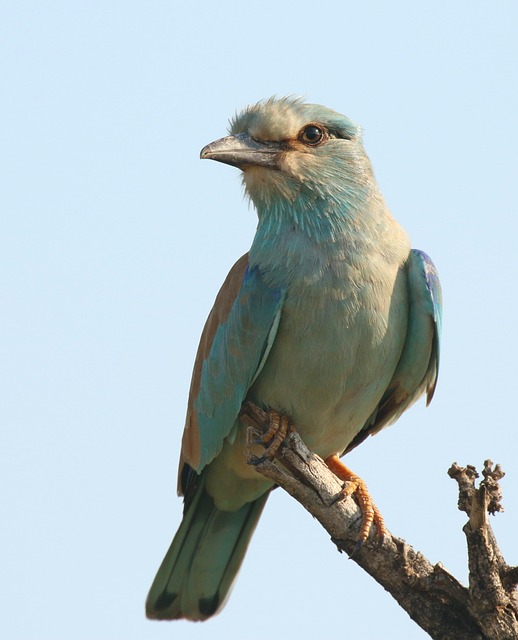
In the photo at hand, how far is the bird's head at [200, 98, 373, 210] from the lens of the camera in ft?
24.8

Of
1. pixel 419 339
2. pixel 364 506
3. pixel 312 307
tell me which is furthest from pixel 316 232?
pixel 364 506

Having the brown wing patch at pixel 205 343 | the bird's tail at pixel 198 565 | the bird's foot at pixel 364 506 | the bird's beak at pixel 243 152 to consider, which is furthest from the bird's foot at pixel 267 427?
the bird's beak at pixel 243 152

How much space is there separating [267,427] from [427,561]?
60.4 inches

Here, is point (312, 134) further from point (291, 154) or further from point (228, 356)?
point (228, 356)

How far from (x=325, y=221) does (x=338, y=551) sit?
235 centimetres

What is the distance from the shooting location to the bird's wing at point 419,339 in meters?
7.51

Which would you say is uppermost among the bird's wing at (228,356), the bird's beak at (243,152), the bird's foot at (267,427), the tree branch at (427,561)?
the bird's beak at (243,152)

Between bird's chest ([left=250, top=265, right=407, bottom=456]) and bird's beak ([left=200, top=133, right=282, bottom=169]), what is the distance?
3.25 feet

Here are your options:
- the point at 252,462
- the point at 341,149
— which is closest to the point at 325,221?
the point at 341,149

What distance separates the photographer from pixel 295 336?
727 centimetres

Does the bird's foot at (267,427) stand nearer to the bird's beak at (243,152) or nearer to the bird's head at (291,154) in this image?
the bird's head at (291,154)

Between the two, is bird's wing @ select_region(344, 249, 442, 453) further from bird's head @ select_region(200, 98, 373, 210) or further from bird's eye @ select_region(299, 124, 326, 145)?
bird's eye @ select_region(299, 124, 326, 145)

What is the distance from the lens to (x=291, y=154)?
7.58 m

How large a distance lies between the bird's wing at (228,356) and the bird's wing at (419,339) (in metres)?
1.04
